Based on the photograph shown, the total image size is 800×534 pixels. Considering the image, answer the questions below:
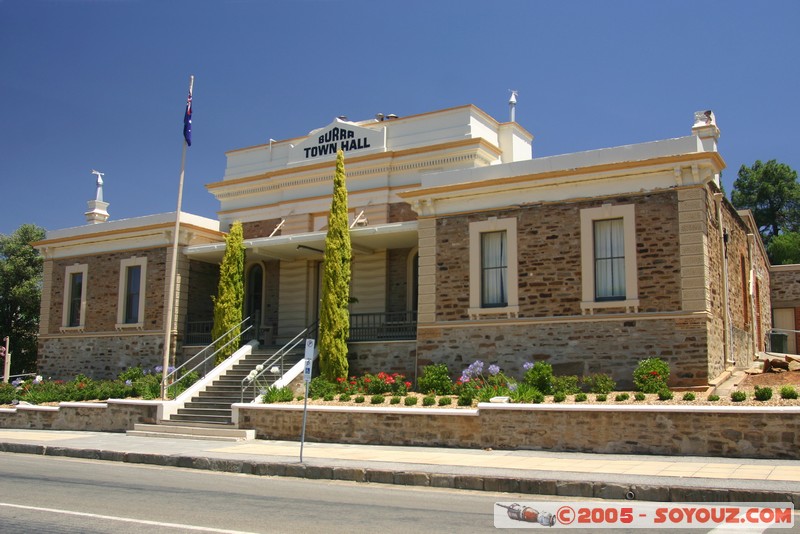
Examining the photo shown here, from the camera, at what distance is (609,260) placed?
19125 mm

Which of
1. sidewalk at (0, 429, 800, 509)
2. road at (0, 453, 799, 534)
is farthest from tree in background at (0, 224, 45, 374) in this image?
road at (0, 453, 799, 534)

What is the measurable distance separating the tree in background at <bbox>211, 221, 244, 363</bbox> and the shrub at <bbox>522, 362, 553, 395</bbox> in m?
10.1

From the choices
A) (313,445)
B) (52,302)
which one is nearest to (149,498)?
(313,445)

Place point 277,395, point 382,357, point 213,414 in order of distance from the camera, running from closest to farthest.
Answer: point 277,395, point 213,414, point 382,357

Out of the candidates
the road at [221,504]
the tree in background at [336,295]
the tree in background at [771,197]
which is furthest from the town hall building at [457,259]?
the tree in background at [771,197]

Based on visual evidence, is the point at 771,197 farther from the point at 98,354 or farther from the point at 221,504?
the point at 221,504

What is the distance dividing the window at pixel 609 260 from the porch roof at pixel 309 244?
528 cm

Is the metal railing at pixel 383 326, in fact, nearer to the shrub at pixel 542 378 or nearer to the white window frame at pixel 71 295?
the shrub at pixel 542 378

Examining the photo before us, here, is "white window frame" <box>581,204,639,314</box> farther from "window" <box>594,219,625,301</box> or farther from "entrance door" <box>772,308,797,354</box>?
"entrance door" <box>772,308,797,354</box>

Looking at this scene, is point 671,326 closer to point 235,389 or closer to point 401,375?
point 401,375

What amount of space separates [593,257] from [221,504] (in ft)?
39.6

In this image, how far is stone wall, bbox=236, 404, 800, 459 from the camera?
12961 mm

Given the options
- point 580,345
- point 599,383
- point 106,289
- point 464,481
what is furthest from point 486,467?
point 106,289

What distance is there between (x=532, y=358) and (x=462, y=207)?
446 cm
